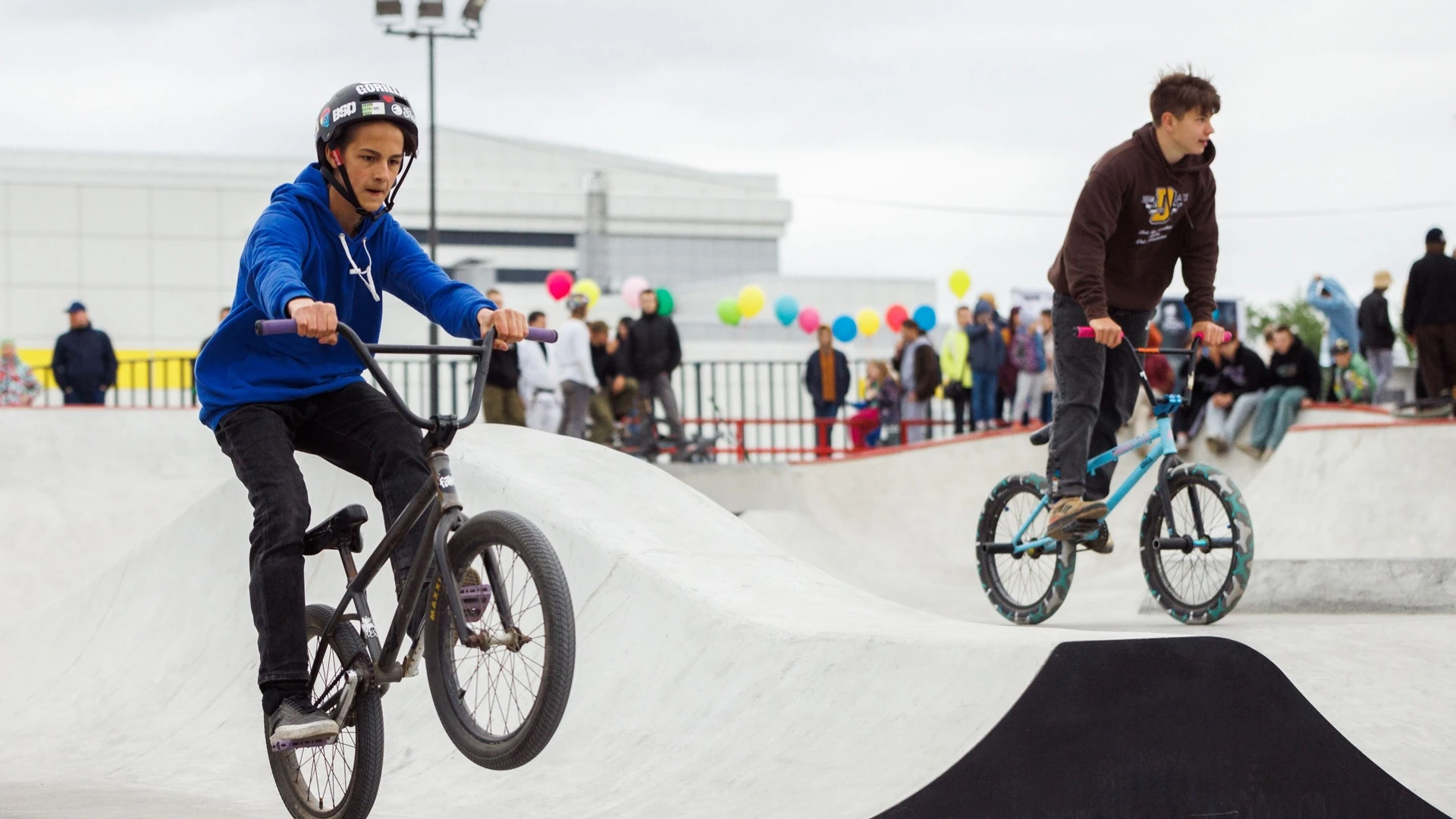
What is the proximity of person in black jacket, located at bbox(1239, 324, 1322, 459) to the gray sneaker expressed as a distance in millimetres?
10996

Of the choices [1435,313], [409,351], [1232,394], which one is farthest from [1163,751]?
[1232,394]

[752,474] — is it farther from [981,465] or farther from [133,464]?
[133,464]

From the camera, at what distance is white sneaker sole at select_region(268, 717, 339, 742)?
4.22 metres

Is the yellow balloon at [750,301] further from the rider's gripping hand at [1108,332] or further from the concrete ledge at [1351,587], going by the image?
the rider's gripping hand at [1108,332]

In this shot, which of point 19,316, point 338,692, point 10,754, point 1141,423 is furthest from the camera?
point 19,316

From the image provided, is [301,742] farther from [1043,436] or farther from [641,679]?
[1043,436]

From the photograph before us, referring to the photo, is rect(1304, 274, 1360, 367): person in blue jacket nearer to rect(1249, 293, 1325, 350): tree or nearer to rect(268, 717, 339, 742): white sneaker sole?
rect(268, 717, 339, 742): white sneaker sole

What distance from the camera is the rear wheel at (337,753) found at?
4457mm

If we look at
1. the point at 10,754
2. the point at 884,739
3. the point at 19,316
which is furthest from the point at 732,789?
the point at 19,316

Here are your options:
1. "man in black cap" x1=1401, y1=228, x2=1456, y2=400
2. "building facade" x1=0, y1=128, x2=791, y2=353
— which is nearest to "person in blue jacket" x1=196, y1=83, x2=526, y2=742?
"man in black cap" x1=1401, y1=228, x2=1456, y2=400

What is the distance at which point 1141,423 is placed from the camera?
15688mm

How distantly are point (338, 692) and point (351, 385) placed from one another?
919mm

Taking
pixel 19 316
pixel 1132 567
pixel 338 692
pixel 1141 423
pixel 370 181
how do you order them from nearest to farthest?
1. pixel 370 181
2. pixel 338 692
3. pixel 1132 567
4. pixel 1141 423
5. pixel 19 316

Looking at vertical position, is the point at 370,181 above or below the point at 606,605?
above
